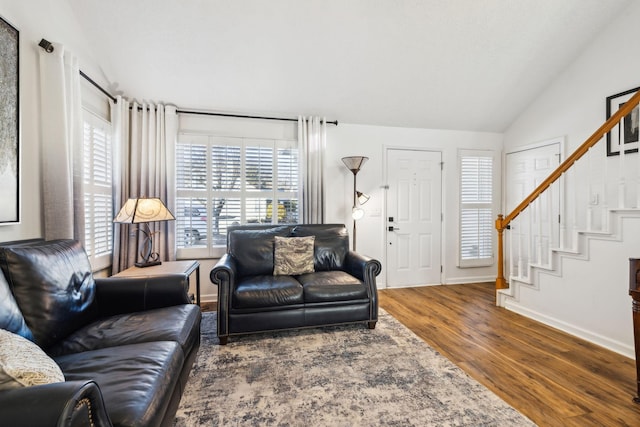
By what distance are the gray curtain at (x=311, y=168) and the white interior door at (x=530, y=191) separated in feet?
7.84

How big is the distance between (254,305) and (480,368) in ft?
5.87

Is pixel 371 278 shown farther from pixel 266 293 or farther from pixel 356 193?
pixel 356 193

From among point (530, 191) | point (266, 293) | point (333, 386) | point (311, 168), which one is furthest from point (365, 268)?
point (530, 191)

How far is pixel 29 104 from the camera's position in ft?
6.73

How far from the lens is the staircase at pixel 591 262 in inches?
95.9

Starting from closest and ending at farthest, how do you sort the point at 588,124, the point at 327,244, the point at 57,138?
the point at 57,138
the point at 327,244
the point at 588,124

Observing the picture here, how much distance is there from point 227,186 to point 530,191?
4.17 metres

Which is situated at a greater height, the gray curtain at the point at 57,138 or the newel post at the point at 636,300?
the gray curtain at the point at 57,138

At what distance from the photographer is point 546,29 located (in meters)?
3.24

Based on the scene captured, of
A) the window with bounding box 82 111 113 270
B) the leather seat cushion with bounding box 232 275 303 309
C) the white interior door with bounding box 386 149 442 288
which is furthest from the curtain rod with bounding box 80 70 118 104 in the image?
the white interior door with bounding box 386 149 442 288

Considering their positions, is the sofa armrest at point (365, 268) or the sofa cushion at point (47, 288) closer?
the sofa cushion at point (47, 288)

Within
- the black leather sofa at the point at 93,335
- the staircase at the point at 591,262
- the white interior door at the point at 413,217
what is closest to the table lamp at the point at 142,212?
the black leather sofa at the point at 93,335

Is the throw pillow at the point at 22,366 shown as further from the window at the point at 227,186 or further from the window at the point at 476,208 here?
the window at the point at 476,208

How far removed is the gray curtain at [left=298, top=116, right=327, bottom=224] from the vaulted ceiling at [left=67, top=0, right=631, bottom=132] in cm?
22
